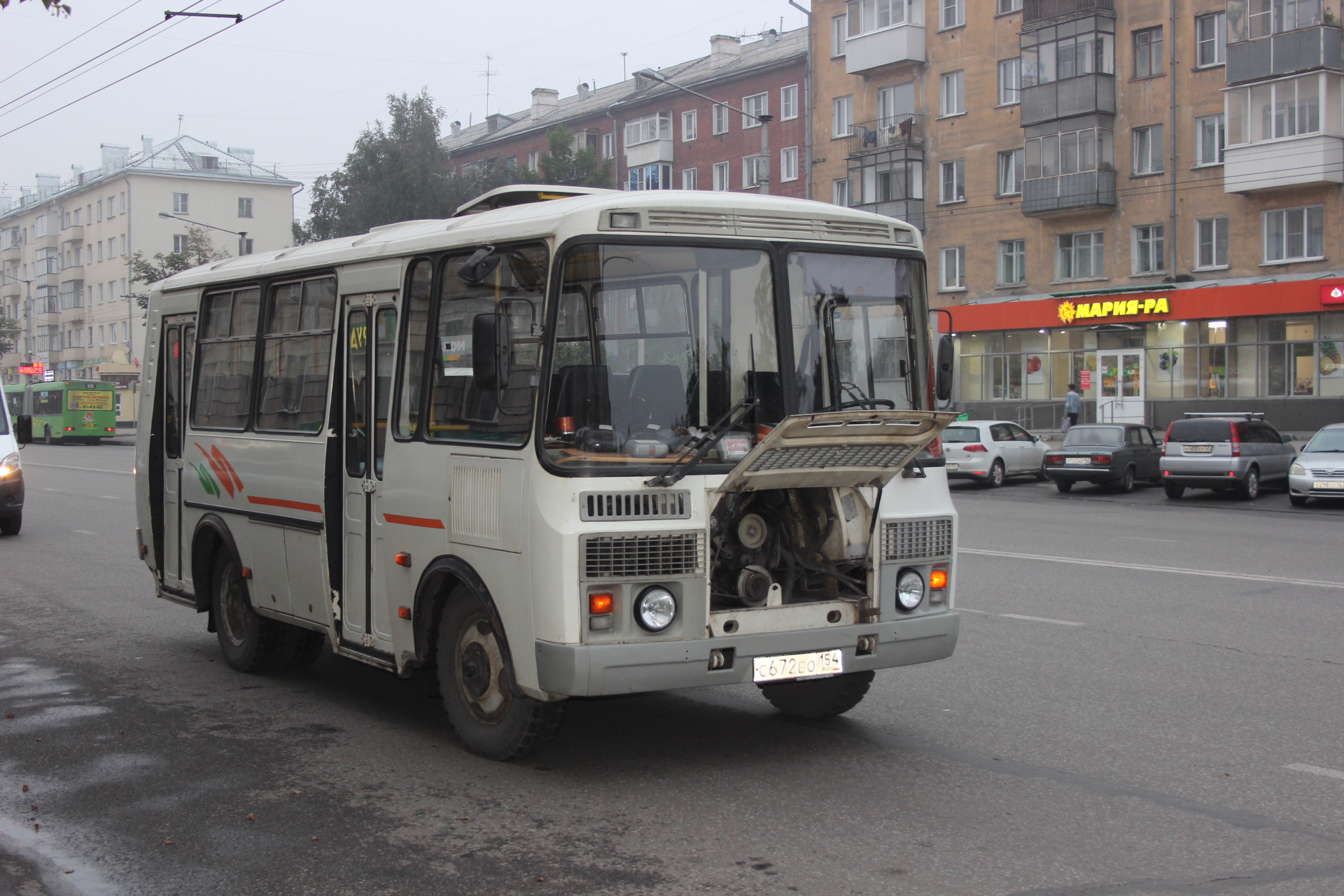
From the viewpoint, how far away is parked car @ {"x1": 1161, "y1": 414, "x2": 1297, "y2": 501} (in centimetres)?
2553

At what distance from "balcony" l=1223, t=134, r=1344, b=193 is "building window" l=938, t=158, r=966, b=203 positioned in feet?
31.8

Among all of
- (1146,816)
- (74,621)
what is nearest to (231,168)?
(74,621)

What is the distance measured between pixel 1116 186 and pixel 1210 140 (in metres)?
2.99

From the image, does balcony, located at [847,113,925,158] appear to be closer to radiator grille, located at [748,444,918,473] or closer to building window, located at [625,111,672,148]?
building window, located at [625,111,672,148]

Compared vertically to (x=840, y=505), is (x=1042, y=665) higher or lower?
lower

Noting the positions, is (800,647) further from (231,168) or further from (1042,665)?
(231,168)

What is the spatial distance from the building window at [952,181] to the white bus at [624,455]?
4143 centimetres

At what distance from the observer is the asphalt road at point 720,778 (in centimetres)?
485

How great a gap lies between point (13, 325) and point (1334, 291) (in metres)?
A: 84.9

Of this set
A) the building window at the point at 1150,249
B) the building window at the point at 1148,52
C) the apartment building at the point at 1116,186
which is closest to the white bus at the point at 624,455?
the apartment building at the point at 1116,186

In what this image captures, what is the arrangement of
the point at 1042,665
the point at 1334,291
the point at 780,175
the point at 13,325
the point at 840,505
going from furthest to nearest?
1. the point at 13,325
2. the point at 780,175
3. the point at 1334,291
4. the point at 1042,665
5. the point at 840,505

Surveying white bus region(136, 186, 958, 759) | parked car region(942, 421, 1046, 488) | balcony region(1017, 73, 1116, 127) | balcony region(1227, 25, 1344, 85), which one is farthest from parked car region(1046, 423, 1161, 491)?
white bus region(136, 186, 958, 759)

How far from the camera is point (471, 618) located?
6.37m

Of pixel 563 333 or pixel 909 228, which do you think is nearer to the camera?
pixel 563 333
